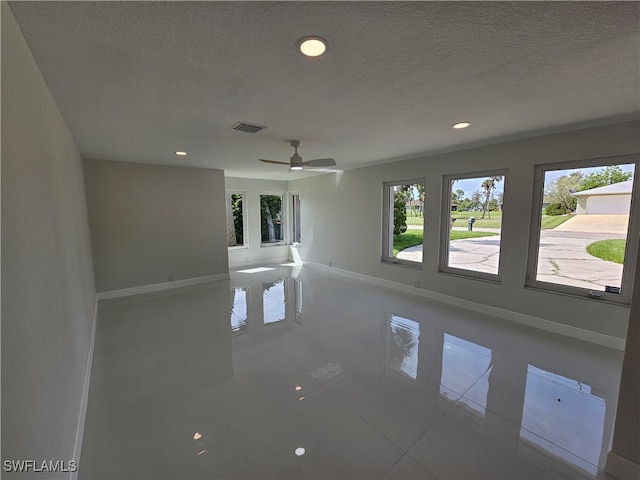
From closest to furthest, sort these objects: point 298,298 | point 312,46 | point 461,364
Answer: point 312,46 < point 461,364 < point 298,298

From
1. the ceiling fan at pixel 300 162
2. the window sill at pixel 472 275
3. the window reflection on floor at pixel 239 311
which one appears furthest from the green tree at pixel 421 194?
the window reflection on floor at pixel 239 311

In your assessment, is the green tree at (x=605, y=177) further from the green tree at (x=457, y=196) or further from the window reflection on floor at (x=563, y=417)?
the window reflection on floor at (x=563, y=417)

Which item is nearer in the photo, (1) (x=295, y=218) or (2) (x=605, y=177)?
(2) (x=605, y=177)

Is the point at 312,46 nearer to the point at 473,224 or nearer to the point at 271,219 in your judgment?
the point at 473,224

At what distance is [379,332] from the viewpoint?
3.31 metres

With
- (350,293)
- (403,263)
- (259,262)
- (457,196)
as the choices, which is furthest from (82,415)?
(259,262)

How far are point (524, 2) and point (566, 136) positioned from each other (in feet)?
9.04

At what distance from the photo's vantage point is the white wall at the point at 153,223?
4.59 meters

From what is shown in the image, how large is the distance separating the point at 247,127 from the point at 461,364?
10.7 feet

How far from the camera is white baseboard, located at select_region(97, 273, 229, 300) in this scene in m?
4.68

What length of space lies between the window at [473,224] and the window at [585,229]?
0.47 meters

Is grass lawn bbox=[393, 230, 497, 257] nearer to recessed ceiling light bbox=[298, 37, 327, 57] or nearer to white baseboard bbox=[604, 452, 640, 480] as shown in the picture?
white baseboard bbox=[604, 452, 640, 480]

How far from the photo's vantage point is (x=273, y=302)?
446 cm

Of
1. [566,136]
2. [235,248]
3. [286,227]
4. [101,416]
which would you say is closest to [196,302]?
[101,416]
